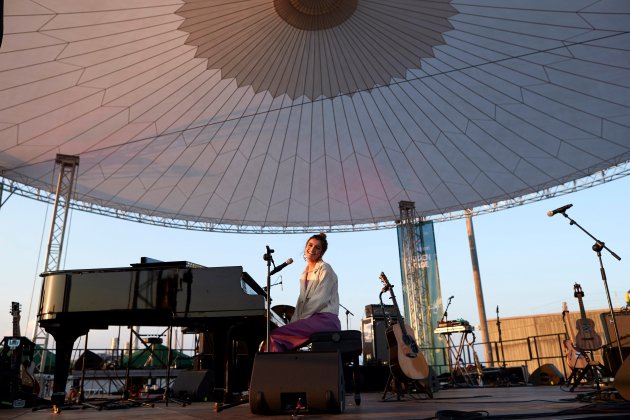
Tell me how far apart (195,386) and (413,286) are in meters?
13.3

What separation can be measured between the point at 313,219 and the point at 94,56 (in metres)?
11.7

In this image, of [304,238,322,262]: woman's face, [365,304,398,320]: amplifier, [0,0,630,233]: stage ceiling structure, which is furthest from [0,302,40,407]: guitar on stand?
[365,304,398,320]: amplifier

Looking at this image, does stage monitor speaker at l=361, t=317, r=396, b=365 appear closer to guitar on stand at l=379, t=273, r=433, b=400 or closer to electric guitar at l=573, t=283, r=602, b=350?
electric guitar at l=573, t=283, r=602, b=350

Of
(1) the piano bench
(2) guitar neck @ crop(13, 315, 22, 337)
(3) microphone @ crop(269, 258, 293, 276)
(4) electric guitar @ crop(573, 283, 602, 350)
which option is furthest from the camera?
(2) guitar neck @ crop(13, 315, 22, 337)

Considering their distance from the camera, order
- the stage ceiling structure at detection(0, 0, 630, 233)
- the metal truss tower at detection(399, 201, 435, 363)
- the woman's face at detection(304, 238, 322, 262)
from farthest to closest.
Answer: the metal truss tower at detection(399, 201, 435, 363)
the stage ceiling structure at detection(0, 0, 630, 233)
the woman's face at detection(304, 238, 322, 262)

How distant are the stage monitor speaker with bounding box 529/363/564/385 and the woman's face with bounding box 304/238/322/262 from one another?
10.3m

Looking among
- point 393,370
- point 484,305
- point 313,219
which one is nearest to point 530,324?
point 484,305

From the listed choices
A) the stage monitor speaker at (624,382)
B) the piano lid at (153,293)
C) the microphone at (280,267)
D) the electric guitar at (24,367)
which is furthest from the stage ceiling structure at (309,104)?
the stage monitor speaker at (624,382)

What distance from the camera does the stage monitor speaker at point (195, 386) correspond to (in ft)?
26.6

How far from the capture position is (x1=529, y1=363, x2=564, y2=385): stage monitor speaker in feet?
41.9

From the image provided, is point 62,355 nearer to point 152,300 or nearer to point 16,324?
point 152,300

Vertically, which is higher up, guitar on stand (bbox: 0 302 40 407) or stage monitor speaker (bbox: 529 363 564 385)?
guitar on stand (bbox: 0 302 40 407)

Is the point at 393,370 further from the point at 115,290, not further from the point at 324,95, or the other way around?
the point at 324,95

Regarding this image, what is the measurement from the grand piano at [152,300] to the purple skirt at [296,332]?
0.52m
